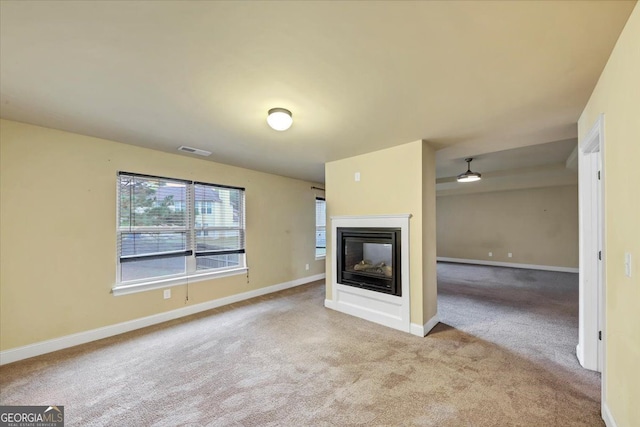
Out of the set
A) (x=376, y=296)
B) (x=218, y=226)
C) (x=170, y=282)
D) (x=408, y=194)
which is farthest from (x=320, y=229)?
(x=170, y=282)

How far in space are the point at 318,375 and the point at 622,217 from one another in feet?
7.59

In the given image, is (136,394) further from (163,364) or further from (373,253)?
(373,253)

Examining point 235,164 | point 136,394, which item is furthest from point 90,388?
point 235,164

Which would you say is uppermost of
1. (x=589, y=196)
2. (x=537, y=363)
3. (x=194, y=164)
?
(x=194, y=164)

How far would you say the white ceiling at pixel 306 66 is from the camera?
1.22 meters

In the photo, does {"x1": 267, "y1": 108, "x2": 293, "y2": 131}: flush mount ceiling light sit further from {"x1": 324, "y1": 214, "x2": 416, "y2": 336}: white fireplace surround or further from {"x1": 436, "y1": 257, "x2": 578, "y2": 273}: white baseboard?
{"x1": 436, "y1": 257, "x2": 578, "y2": 273}: white baseboard

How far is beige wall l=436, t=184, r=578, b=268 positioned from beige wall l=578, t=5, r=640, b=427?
638cm

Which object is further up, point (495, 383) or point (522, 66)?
point (522, 66)

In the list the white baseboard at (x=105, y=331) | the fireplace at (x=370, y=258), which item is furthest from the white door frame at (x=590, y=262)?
the white baseboard at (x=105, y=331)

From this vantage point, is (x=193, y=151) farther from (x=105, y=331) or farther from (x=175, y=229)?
(x=105, y=331)

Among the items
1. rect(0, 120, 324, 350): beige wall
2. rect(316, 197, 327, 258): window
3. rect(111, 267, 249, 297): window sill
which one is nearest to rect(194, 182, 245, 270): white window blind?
rect(111, 267, 249, 297): window sill

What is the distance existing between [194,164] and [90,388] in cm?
277

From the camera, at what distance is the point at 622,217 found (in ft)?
→ 4.58

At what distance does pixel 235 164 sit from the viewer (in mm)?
4176
